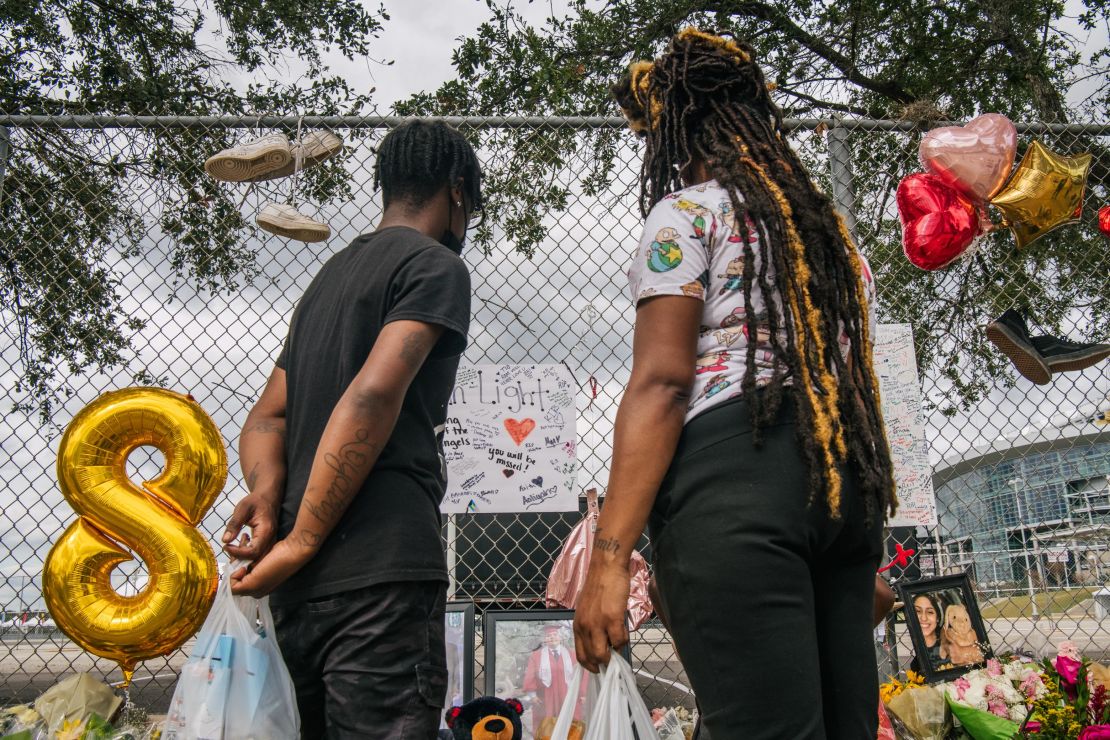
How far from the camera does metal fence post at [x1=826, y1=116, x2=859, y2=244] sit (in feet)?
11.5

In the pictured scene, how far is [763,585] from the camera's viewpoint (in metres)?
1.29

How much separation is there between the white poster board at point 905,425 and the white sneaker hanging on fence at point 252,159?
2746 millimetres

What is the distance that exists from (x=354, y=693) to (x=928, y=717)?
2445 mm

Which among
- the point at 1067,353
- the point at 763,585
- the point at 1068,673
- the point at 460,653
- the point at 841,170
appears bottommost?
the point at 1068,673


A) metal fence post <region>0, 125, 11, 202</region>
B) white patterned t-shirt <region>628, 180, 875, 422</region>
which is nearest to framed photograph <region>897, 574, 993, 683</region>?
white patterned t-shirt <region>628, 180, 875, 422</region>

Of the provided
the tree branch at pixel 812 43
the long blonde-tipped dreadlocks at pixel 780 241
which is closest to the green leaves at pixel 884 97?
the tree branch at pixel 812 43

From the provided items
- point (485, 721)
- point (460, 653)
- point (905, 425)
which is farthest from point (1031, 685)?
point (460, 653)

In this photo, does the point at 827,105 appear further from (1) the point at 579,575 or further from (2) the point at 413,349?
(2) the point at 413,349

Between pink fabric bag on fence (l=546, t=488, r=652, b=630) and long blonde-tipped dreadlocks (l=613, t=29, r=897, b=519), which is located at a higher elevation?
long blonde-tipped dreadlocks (l=613, t=29, r=897, b=519)

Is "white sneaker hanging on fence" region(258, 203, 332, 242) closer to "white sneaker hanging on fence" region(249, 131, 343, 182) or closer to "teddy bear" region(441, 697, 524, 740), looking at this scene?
"white sneaker hanging on fence" region(249, 131, 343, 182)

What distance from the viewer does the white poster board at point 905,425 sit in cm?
342

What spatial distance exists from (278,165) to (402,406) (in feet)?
7.35

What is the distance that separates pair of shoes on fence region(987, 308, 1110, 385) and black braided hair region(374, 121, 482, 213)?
2842 mm

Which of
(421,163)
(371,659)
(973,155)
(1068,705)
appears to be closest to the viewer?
(371,659)
